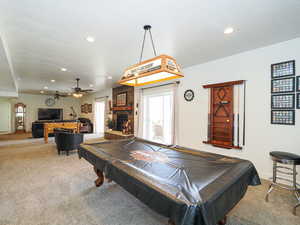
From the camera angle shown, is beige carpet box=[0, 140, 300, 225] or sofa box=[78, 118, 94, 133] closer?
beige carpet box=[0, 140, 300, 225]

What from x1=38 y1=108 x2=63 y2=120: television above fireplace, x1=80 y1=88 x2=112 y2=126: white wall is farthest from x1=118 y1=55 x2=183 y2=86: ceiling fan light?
x1=38 y1=108 x2=63 y2=120: television above fireplace

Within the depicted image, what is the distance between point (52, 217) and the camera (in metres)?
1.74

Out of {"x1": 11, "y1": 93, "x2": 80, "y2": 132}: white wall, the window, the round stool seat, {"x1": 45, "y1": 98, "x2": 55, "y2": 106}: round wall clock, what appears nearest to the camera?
the round stool seat

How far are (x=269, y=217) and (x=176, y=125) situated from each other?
2.74m

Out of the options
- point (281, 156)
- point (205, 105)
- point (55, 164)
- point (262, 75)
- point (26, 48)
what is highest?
point (26, 48)

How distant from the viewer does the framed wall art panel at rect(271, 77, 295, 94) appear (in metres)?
2.53

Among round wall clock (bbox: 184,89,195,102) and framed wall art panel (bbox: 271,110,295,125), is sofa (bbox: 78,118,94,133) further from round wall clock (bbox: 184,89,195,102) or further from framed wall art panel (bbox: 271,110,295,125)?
framed wall art panel (bbox: 271,110,295,125)

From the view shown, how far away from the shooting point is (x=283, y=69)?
2.62 meters

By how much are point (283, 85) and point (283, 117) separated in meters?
0.58

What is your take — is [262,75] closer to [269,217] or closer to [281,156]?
[281,156]

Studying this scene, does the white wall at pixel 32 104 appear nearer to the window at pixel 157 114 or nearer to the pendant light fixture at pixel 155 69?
the window at pixel 157 114

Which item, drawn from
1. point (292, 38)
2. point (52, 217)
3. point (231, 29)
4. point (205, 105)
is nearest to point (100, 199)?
point (52, 217)

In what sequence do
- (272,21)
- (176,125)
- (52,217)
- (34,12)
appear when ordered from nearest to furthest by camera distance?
(52,217) → (34,12) → (272,21) → (176,125)

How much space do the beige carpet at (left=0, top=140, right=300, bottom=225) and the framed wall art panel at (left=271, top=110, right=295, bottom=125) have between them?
119cm
